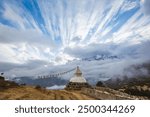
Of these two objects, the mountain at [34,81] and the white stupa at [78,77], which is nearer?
the mountain at [34,81]

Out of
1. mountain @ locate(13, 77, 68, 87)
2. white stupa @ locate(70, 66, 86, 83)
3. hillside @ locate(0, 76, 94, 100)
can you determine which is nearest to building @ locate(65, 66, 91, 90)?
white stupa @ locate(70, 66, 86, 83)

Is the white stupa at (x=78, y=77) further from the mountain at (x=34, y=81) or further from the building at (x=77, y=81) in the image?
the mountain at (x=34, y=81)

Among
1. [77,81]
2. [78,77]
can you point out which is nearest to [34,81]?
[78,77]

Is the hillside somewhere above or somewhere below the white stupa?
below

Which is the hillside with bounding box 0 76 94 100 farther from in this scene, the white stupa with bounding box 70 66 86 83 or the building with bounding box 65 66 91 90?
the white stupa with bounding box 70 66 86 83

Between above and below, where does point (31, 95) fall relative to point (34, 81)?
below

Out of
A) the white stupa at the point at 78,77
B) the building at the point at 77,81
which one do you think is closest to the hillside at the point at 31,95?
the building at the point at 77,81

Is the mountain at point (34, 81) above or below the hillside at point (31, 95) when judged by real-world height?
above

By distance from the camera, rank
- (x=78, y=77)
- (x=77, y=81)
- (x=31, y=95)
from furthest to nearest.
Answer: (x=78, y=77)
(x=77, y=81)
(x=31, y=95)

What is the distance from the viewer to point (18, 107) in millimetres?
10953

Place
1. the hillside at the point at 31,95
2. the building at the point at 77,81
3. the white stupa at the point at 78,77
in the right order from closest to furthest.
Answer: the hillside at the point at 31,95 → the building at the point at 77,81 → the white stupa at the point at 78,77

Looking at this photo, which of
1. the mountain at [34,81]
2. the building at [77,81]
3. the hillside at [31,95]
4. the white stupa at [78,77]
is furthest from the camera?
the white stupa at [78,77]

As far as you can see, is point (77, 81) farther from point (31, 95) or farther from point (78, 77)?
point (31, 95)

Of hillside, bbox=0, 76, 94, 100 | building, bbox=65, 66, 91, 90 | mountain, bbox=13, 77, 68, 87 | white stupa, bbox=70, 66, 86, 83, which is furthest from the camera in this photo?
white stupa, bbox=70, 66, 86, 83
